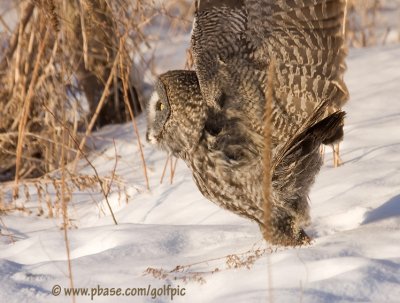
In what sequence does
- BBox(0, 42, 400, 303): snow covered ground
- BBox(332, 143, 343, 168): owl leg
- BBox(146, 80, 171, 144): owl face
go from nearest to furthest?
BBox(0, 42, 400, 303): snow covered ground → BBox(146, 80, 171, 144): owl face → BBox(332, 143, 343, 168): owl leg

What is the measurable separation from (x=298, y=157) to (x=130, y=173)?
2267 millimetres

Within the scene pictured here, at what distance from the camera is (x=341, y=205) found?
169 inches

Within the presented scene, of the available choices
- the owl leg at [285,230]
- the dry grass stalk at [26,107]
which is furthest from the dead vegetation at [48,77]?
the owl leg at [285,230]

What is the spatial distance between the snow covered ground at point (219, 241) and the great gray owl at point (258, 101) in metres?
0.27

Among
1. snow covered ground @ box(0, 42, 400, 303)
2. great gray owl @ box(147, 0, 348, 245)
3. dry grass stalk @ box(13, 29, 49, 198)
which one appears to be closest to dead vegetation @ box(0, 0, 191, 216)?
snow covered ground @ box(0, 42, 400, 303)


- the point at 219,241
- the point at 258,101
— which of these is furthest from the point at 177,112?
the point at 219,241

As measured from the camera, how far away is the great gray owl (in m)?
3.99

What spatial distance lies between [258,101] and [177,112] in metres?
0.44

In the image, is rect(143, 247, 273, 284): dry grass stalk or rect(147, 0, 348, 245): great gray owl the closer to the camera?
rect(143, 247, 273, 284): dry grass stalk

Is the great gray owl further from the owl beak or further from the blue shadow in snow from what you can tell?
the blue shadow in snow

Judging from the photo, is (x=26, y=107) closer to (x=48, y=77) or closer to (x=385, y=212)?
(x=48, y=77)

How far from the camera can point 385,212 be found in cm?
404

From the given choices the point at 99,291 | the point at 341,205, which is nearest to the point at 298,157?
the point at 341,205

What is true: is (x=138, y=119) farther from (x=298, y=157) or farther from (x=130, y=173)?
(x=298, y=157)
